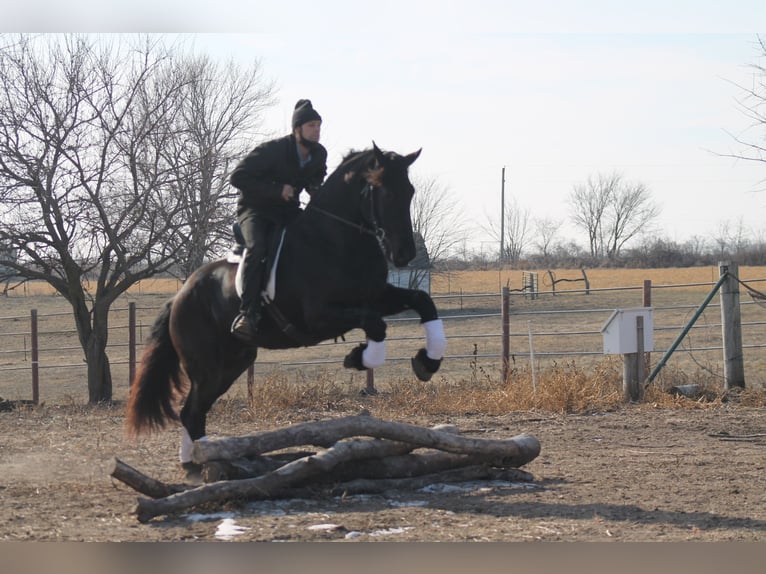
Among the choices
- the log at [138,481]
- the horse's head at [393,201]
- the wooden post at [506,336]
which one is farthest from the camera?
the wooden post at [506,336]

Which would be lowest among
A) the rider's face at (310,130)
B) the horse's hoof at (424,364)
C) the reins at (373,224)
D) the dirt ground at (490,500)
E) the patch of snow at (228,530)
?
the dirt ground at (490,500)

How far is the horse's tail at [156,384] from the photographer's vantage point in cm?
793

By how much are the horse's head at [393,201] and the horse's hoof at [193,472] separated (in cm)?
234

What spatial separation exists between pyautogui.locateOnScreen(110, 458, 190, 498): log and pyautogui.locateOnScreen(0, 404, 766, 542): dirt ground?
0.27 ft

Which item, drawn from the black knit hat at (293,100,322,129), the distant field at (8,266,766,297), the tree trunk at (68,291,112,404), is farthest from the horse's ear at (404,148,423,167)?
the distant field at (8,266,766,297)

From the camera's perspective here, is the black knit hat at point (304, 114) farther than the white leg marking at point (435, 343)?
Yes

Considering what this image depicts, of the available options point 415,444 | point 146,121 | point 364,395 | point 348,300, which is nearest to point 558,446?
point 415,444

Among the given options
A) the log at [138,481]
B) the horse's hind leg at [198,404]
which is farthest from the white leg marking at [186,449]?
the log at [138,481]

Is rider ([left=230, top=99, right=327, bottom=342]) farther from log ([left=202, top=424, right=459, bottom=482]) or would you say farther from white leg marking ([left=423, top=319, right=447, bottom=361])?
white leg marking ([left=423, top=319, right=447, bottom=361])

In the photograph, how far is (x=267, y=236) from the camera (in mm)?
7098

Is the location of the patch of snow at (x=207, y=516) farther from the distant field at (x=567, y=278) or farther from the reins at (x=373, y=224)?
the distant field at (x=567, y=278)

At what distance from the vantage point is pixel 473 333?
3203cm

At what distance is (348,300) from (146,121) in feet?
29.9

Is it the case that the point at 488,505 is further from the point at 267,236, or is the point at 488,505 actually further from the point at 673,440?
the point at 673,440
